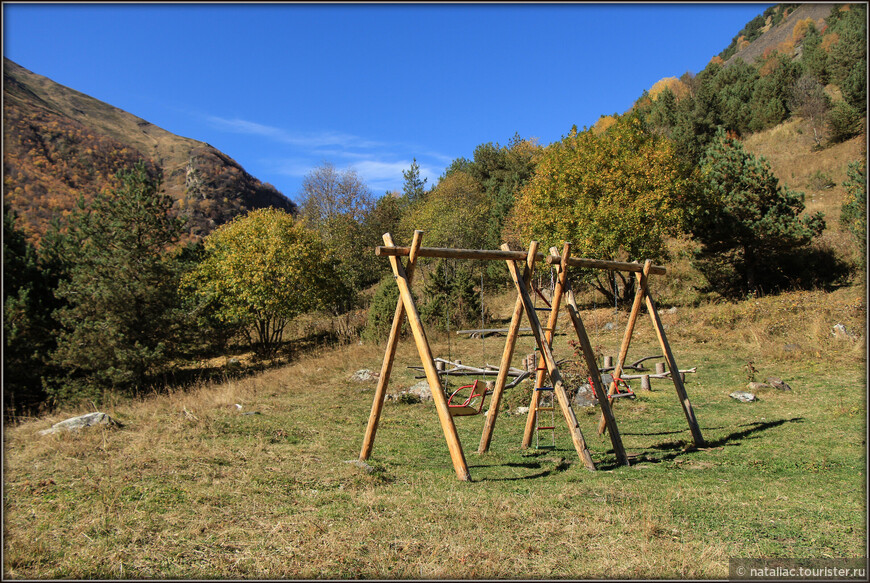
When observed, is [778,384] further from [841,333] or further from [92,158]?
[92,158]

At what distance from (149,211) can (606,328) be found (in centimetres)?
2165

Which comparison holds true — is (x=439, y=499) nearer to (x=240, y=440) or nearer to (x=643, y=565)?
(x=643, y=565)

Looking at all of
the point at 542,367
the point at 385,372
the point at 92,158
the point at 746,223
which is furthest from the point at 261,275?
the point at 92,158

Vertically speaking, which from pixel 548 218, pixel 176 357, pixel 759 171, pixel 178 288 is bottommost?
pixel 176 357

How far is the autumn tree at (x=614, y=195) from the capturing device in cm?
2262

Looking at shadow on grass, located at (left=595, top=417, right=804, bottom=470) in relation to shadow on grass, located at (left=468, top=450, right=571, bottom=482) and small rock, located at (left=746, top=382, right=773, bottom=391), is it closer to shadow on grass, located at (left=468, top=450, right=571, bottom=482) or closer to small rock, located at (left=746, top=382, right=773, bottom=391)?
shadow on grass, located at (left=468, top=450, right=571, bottom=482)

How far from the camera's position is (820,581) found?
370 centimetres

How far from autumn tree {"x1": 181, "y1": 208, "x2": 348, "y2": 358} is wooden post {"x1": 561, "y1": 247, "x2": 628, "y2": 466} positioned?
59.0 feet

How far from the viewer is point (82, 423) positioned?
9.09 m

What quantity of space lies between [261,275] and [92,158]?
7352cm

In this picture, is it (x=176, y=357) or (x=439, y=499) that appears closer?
(x=439, y=499)

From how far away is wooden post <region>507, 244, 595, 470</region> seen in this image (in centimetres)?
695

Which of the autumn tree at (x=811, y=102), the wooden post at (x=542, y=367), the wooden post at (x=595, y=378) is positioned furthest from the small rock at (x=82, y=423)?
the autumn tree at (x=811, y=102)

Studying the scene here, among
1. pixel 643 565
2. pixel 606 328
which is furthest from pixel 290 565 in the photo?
pixel 606 328
